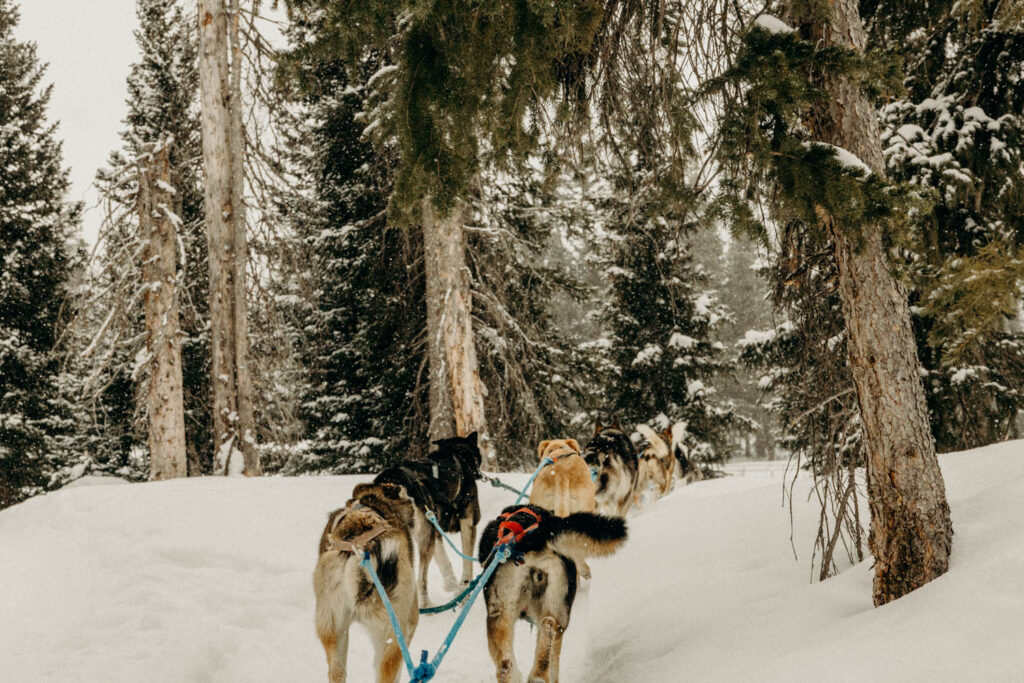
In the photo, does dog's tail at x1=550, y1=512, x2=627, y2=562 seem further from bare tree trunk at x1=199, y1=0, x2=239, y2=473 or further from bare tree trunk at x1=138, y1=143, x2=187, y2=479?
bare tree trunk at x1=138, y1=143, x2=187, y2=479

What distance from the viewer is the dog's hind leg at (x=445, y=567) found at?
6.01 metres

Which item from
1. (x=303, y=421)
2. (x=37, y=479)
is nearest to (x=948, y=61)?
(x=303, y=421)

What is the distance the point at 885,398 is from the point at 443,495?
3747 millimetres

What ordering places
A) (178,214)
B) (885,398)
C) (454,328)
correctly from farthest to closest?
1. (178,214)
2. (454,328)
3. (885,398)

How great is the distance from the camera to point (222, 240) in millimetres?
9406

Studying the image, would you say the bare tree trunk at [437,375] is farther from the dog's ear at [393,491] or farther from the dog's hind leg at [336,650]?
the dog's hind leg at [336,650]

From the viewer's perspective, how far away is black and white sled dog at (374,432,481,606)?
5.04 m

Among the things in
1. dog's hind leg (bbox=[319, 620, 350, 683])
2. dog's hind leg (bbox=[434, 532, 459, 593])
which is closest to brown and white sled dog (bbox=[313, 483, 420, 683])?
dog's hind leg (bbox=[319, 620, 350, 683])

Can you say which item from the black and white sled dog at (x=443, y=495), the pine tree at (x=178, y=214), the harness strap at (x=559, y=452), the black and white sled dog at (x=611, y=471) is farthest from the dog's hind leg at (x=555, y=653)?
the pine tree at (x=178, y=214)

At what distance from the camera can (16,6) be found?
708 inches

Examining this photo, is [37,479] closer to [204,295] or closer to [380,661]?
[204,295]

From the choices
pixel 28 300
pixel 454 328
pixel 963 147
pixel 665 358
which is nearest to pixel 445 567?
pixel 454 328

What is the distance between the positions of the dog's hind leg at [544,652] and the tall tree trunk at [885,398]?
177cm

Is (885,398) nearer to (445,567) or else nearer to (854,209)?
(854,209)
